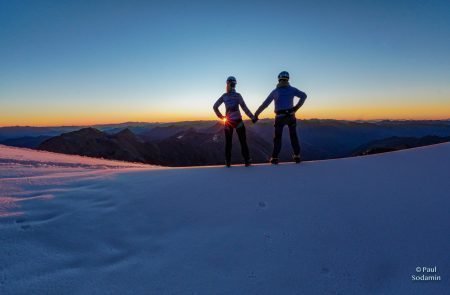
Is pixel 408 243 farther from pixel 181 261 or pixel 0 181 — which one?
pixel 0 181

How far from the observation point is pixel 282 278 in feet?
6.61

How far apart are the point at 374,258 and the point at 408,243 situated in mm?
392

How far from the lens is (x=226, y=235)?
255 cm

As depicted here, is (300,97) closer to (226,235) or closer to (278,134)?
(278,134)

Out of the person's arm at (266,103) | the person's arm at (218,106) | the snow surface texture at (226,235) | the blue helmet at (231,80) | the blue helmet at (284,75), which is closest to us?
the snow surface texture at (226,235)

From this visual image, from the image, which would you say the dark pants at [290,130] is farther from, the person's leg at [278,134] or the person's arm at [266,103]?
the person's arm at [266,103]

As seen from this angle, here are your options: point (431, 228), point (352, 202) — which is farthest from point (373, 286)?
point (352, 202)

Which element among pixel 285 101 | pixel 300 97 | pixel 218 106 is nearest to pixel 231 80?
pixel 218 106

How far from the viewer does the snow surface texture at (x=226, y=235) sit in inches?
77.0

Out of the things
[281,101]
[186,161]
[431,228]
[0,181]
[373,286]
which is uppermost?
[281,101]

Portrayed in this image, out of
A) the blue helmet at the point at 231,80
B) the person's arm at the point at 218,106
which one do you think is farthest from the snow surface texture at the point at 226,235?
the blue helmet at the point at 231,80

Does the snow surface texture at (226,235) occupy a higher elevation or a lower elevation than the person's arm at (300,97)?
lower

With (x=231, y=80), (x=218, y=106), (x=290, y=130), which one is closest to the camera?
(x=290, y=130)

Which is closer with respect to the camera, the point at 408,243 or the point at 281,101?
the point at 408,243
